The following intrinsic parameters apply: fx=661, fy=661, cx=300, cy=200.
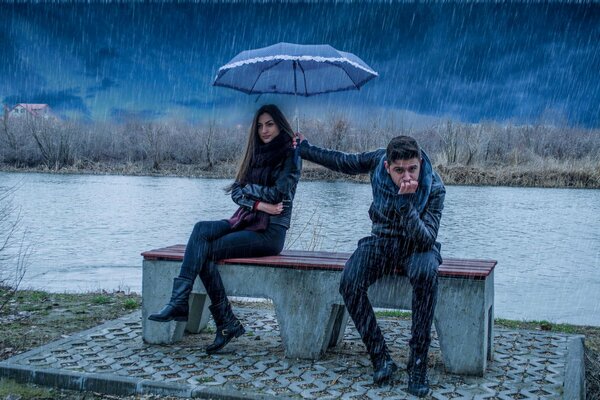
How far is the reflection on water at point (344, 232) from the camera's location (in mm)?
9977


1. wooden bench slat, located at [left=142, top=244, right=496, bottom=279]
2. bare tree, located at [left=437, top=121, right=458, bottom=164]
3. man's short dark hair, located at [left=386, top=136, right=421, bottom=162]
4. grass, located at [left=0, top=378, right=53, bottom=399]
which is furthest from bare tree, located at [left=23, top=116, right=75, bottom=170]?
man's short dark hair, located at [left=386, top=136, right=421, bottom=162]

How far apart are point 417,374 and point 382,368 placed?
288mm

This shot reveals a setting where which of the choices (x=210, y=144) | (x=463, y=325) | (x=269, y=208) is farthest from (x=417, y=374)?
(x=210, y=144)

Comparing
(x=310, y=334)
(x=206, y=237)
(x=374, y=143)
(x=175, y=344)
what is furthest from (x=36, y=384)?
(x=374, y=143)

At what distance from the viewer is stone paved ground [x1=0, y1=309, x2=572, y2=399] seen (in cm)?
453

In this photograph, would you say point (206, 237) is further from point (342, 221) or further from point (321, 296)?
point (342, 221)

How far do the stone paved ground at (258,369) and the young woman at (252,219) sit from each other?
0.41m

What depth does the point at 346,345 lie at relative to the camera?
584 centimetres

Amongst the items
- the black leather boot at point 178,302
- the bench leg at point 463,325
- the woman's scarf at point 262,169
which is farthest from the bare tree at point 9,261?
the bench leg at point 463,325

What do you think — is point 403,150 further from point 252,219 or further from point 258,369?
point 258,369

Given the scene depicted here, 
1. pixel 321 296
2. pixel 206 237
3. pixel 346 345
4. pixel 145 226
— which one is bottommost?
pixel 145 226

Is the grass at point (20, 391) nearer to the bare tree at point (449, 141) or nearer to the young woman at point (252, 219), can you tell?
the young woman at point (252, 219)

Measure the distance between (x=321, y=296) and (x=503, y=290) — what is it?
5.37 meters

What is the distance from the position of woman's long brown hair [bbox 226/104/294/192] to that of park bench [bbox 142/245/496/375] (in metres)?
0.83
